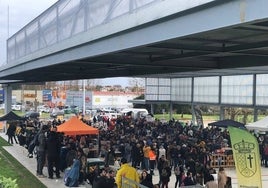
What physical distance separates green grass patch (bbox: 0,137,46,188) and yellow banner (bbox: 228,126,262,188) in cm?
952

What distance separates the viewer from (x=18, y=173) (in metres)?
19.4

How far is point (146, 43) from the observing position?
9.43m

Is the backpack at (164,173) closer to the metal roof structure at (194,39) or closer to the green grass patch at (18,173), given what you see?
the metal roof structure at (194,39)

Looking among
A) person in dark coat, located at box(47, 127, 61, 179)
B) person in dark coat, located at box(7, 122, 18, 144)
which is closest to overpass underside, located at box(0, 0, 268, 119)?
person in dark coat, located at box(47, 127, 61, 179)

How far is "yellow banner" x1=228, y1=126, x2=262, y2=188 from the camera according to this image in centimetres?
934

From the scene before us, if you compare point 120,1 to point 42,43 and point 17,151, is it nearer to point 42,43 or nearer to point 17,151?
point 42,43

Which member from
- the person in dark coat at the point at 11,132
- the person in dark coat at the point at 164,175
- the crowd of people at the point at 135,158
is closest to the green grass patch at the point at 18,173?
the crowd of people at the point at 135,158

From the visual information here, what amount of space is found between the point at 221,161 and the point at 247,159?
13382 millimetres

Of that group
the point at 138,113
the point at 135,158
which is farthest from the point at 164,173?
the point at 138,113

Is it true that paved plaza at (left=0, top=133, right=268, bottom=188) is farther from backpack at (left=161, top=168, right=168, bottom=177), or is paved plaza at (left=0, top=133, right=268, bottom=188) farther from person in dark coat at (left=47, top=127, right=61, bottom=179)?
backpack at (left=161, top=168, right=168, bottom=177)

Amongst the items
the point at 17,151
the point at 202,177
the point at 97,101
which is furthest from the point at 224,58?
the point at 97,101

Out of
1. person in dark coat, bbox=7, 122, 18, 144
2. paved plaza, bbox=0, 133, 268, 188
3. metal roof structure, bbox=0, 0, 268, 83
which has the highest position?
Answer: metal roof structure, bbox=0, 0, 268, 83

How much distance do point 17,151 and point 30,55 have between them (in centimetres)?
988

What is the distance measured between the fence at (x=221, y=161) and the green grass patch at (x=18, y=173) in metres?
8.94
